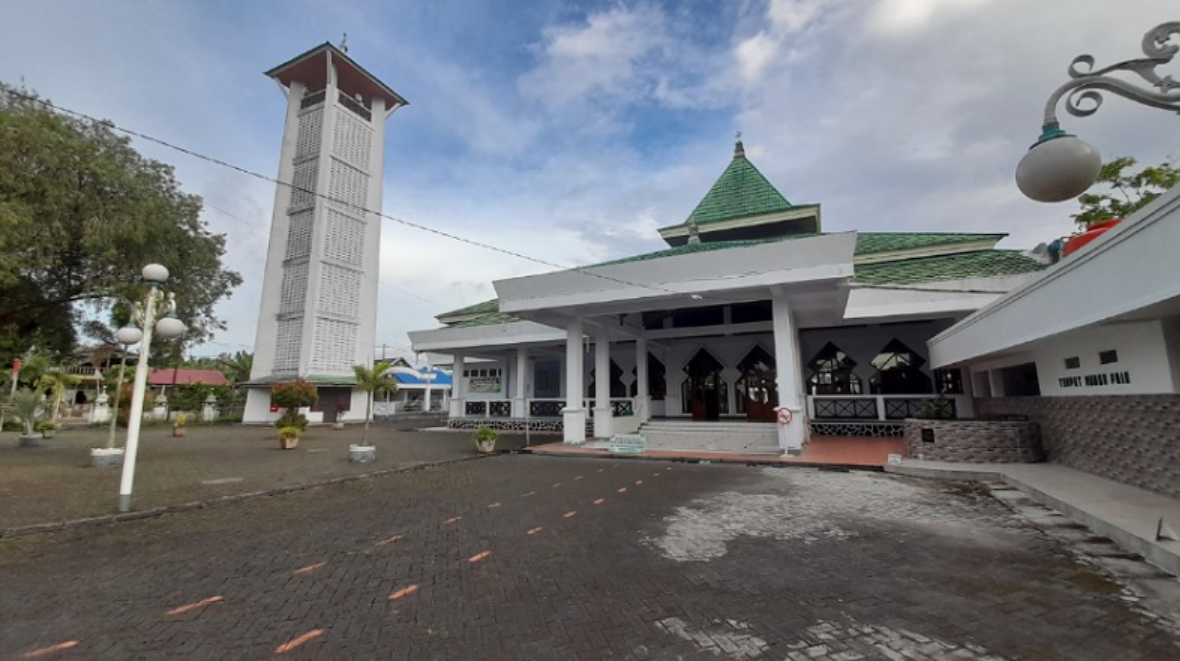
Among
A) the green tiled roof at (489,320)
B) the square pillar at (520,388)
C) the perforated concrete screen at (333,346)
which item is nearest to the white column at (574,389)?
the green tiled roof at (489,320)

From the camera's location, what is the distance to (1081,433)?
337 inches

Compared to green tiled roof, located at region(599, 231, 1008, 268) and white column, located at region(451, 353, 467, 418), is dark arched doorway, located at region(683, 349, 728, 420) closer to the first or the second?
green tiled roof, located at region(599, 231, 1008, 268)

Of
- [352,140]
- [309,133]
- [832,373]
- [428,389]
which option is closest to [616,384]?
[832,373]

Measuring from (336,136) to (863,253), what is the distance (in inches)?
1321

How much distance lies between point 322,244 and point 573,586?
3349 cm

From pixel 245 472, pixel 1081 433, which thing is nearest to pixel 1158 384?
pixel 1081 433

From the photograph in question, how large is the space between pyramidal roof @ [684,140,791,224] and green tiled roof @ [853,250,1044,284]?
193 inches

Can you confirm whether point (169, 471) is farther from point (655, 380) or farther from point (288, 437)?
point (655, 380)

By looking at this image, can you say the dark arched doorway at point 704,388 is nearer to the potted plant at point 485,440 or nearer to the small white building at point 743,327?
the small white building at point 743,327

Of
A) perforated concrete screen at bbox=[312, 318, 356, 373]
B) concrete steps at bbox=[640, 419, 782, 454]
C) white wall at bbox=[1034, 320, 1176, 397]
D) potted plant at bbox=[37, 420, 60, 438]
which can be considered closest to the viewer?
white wall at bbox=[1034, 320, 1176, 397]

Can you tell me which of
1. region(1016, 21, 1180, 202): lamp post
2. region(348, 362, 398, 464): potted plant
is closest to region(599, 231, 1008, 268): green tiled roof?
region(348, 362, 398, 464): potted plant

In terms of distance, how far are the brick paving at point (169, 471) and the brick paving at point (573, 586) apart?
55.7 inches

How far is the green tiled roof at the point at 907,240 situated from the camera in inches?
713

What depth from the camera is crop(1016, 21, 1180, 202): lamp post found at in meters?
3.32
